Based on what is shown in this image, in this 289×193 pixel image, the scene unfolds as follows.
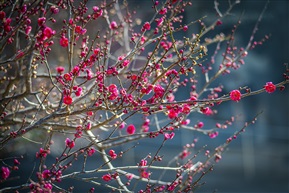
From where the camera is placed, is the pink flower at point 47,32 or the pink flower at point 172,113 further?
the pink flower at point 172,113

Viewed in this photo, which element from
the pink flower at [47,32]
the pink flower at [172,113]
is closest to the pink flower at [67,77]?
the pink flower at [47,32]

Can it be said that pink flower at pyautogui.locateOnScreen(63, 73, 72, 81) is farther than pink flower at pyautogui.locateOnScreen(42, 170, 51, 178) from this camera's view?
Yes

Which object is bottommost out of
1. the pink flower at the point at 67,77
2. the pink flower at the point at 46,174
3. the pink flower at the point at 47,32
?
the pink flower at the point at 46,174

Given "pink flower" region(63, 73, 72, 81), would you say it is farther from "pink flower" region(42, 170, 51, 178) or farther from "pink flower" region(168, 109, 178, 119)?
"pink flower" region(168, 109, 178, 119)

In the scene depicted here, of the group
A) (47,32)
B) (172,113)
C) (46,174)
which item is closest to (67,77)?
(47,32)

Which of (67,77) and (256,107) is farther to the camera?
(256,107)

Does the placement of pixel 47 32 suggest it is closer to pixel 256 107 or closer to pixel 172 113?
pixel 172 113

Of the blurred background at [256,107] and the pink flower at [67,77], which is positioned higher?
the blurred background at [256,107]

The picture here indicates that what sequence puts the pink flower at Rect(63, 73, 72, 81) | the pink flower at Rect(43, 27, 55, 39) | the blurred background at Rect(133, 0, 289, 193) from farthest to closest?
1. the blurred background at Rect(133, 0, 289, 193)
2. the pink flower at Rect(63, 73, 72, 81)
3. the pink flower at Rect(43, 27, 55, 39)

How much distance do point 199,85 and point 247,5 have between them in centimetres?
295

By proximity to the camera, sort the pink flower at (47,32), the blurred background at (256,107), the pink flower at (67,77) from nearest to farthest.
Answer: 1. the pink flower at (47,32)
2. the pink flower at (67,77)
3. the blurred background at (256,107)

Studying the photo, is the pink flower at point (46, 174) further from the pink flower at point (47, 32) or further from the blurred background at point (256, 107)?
the blurred background at point (256, 107)

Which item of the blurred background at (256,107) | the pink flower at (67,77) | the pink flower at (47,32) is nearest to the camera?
the pink flower at (47,32)

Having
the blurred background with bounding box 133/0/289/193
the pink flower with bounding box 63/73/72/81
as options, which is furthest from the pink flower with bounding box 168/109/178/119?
the blurred background with bounding box 133/0/289/193
